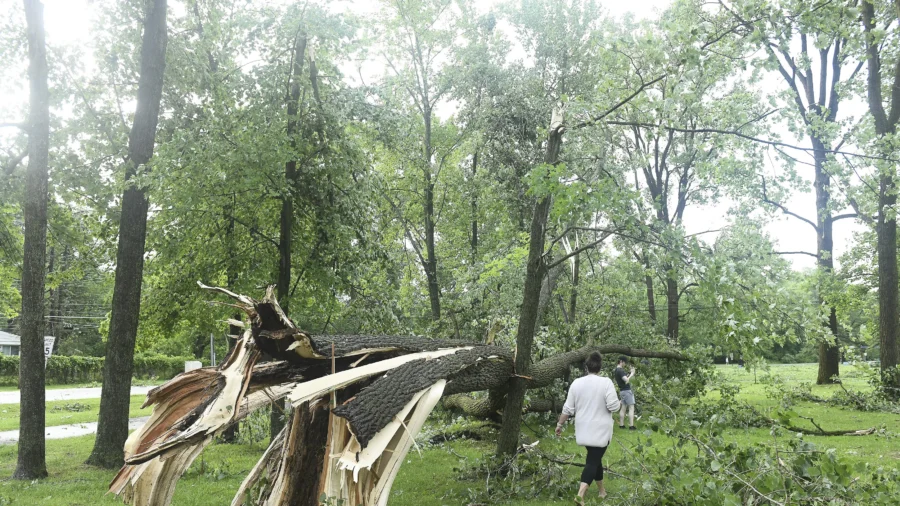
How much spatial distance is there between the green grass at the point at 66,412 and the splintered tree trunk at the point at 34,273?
6.82 metres

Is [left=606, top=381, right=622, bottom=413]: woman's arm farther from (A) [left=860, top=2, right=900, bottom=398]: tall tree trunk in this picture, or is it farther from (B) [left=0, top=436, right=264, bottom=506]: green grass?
(A) [left=860, top=2, right=900, bottom=398]: tall tree trunk

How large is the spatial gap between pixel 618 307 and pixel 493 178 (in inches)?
269

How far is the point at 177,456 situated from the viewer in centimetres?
362

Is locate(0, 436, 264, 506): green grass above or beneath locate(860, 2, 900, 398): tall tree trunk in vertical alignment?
beneath

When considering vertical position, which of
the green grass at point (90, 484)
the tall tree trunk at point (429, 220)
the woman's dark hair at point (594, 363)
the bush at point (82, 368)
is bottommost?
the bush at point (82, 368)

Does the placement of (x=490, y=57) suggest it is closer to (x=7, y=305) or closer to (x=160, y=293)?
→ (x=160, y=293)

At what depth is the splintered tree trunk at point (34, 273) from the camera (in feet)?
25.2

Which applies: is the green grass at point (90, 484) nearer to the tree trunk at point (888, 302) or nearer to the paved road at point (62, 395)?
the tree trunk at point (888, 302)

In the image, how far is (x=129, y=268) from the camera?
8.41m

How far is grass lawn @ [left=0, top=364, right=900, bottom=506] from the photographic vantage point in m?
6.36

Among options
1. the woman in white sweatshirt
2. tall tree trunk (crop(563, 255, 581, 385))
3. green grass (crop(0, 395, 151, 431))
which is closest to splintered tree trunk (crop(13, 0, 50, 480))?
green grass (crop(0, 395, 151, 431))

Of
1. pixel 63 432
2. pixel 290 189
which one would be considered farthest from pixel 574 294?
pixel 63 432

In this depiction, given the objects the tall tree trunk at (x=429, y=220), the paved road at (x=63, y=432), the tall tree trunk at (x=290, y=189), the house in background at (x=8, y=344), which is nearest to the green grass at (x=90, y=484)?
the tall tree trunk at (x=290, y=189)

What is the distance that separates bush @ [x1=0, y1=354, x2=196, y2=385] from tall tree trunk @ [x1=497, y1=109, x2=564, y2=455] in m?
31.6
